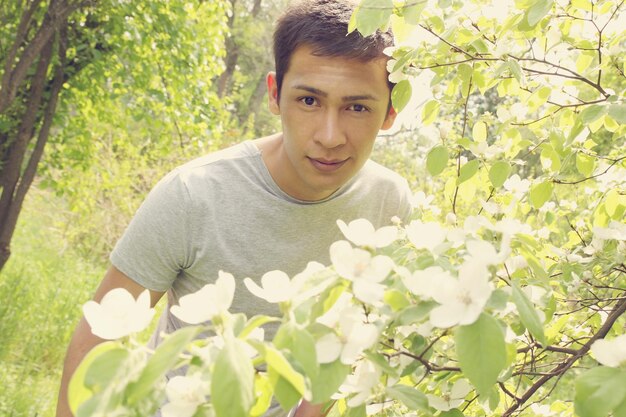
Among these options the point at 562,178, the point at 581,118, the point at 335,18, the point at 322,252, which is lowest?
the point at 322,252

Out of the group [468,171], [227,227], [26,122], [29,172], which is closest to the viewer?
[468,171]

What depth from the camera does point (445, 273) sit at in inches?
26.1

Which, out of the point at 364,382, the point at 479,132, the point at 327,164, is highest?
the point at 479,132

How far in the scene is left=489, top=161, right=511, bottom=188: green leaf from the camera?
4.17 feet

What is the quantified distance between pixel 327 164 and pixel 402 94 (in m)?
0.43

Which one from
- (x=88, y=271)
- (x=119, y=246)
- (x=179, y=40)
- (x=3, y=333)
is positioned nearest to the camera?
(x=119, y=246)

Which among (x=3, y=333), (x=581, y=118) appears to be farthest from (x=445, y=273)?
(x=3, y=333)

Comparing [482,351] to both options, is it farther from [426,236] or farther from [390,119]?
[390,119]

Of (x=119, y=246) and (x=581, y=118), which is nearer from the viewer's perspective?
(x=581, y=118)

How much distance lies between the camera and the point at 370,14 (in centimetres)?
95

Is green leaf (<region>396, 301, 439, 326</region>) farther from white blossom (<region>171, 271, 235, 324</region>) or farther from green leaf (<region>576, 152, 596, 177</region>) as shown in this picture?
green leaf (<region>576, 152, 596, 177</region>)

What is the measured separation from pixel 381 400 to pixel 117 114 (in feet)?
15.2

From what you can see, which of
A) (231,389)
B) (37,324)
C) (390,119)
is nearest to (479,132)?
(390,119)

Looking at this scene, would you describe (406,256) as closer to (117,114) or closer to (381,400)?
(381,400)
